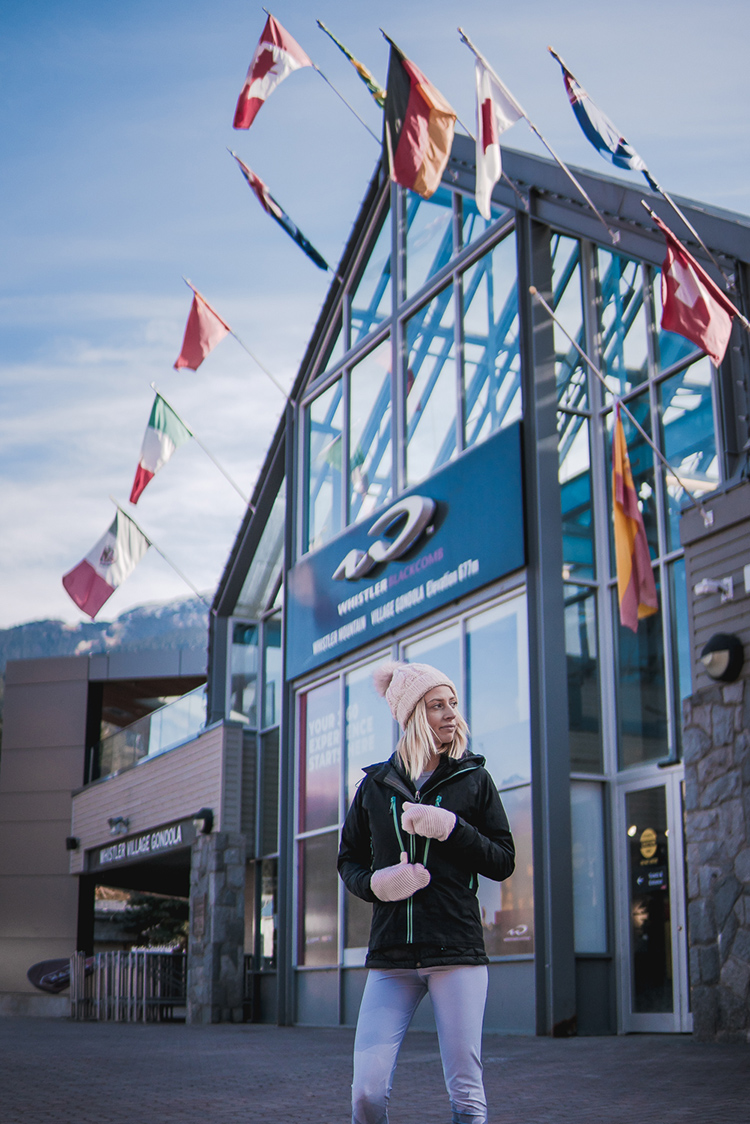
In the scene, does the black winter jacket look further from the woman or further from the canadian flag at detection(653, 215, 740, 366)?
the canadian flag at detection(653, 215, 740, 366)

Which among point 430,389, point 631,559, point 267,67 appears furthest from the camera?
point 430,389

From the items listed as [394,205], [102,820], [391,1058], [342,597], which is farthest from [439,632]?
[102,820]

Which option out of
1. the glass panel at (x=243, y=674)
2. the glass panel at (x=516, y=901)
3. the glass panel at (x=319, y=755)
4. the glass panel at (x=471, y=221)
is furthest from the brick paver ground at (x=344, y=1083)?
the glass panel at (x=243, y=674)

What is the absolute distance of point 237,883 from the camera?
18.2m

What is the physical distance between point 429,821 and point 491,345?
10621mm

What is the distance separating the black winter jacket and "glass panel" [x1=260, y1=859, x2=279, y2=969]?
14973 mm

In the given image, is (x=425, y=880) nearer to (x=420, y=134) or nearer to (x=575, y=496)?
(x=420, y=134)

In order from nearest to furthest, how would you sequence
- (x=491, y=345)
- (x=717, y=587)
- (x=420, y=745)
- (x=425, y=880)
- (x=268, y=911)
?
(x=425, y=880) < (x=420, y=745) < (x=717, y=587) < (x=491, y=345) < (x=268, y=911)

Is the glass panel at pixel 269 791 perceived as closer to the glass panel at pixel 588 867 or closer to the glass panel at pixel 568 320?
the glass panel at pixel 588 867

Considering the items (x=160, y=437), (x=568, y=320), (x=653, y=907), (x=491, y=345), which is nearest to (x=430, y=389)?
(x=491, y=345)

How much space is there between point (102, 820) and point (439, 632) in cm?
1329

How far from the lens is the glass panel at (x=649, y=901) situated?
422 inches

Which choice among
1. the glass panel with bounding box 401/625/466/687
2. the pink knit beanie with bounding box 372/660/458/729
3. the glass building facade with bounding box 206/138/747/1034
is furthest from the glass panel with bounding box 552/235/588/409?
the pink knit beanie with bounding box 372/660/458/729

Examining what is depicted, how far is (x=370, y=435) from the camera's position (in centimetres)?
1587
